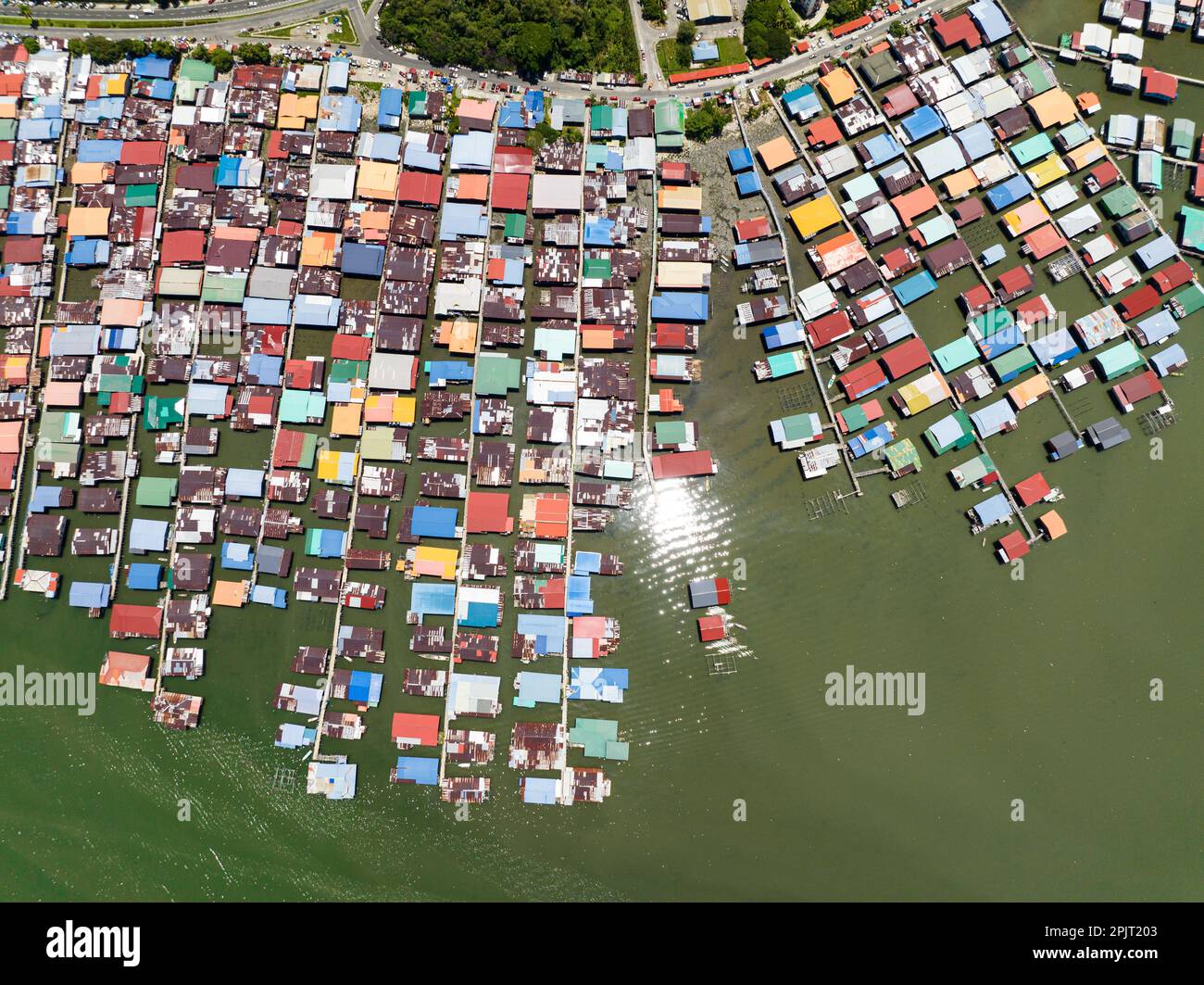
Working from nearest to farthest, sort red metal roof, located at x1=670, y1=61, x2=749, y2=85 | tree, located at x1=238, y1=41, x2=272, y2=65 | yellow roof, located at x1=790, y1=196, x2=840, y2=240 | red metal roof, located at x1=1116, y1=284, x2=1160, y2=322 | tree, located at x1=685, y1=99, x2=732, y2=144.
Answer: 1. red metal roof, located at x1=1116, y1=284, x2=1160, y2=322
2. yellow roof, located at x1=790, y1=196, x2=840, y2=240
3. tree, located at x1=685, y1=99, x2=732, y2=144
4. red metal roof, located at x1=670, y1=61, x2=749, y2=85
5. tree, located at x1=238, y1=41, x2=272, y2=65

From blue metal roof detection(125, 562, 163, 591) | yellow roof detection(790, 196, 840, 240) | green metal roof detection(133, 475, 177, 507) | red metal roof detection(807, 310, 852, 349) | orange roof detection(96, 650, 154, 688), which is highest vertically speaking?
yellow roof detection(790, 196, 840, 240)

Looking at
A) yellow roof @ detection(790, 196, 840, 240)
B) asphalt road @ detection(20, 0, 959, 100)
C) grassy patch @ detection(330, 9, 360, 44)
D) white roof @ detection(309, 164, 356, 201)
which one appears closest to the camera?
yellow roof @ detection(790, 196, 840, 240)

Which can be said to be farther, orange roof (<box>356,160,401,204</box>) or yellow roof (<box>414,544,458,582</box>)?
orange roof (<box>356,160,401,204</box>)

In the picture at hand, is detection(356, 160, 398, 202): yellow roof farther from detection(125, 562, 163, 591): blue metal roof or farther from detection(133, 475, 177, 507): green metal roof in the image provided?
detection(125, 562, 163, 591): blue metal roof

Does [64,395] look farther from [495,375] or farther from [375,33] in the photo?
[375,33]

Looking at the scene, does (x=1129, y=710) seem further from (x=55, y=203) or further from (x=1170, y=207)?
(x=55, y=203)

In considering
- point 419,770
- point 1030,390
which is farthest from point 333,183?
point 1030,390

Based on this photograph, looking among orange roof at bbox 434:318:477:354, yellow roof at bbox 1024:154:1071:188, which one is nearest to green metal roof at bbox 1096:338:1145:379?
yellow roof at bbox 1024:154:1071:188
